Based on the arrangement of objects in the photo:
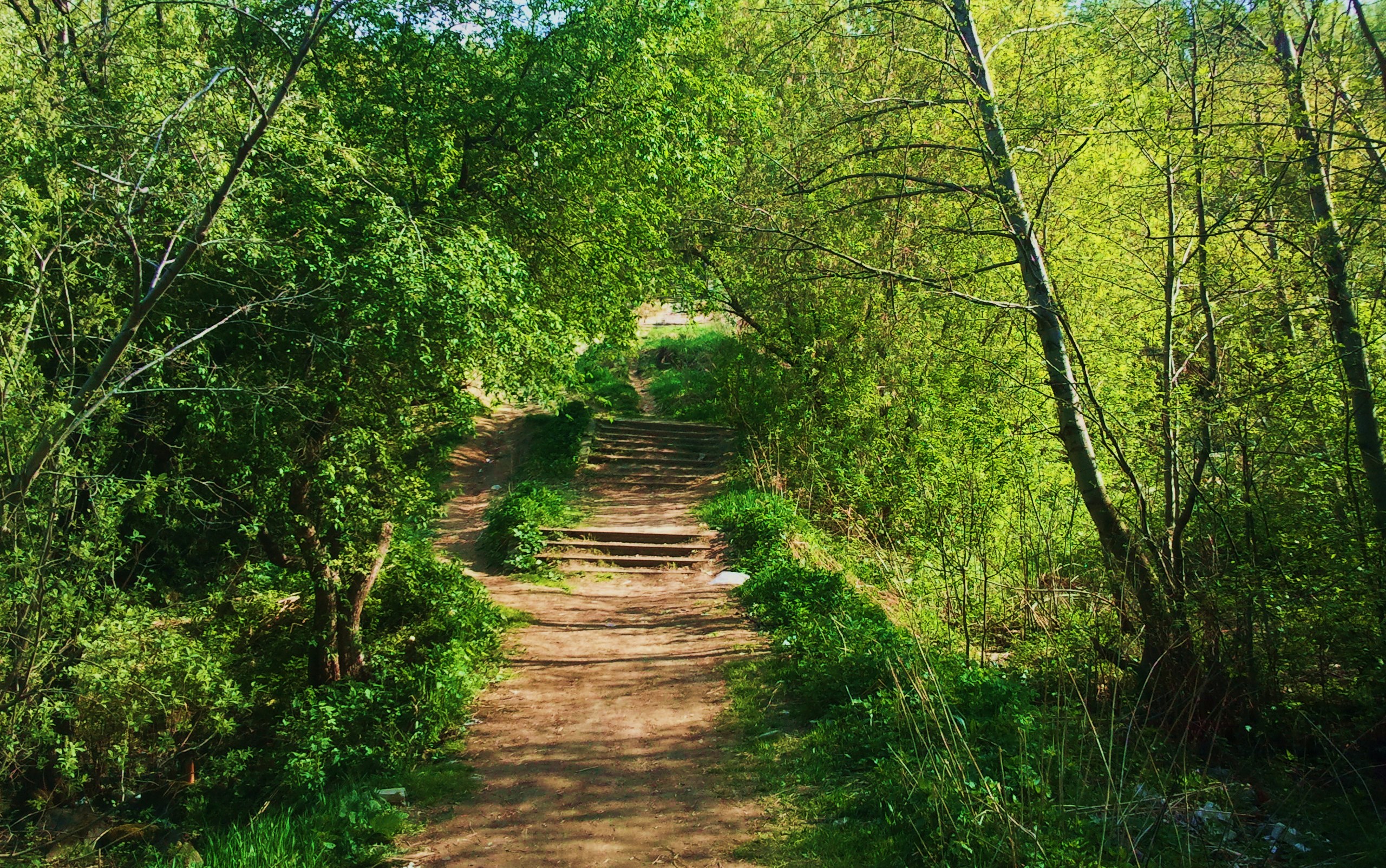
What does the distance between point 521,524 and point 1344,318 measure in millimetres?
10325

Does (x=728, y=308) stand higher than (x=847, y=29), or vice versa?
(x=847, y=29)

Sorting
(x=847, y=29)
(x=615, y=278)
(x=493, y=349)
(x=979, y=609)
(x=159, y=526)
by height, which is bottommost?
(x=979, y=609)

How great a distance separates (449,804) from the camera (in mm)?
5957

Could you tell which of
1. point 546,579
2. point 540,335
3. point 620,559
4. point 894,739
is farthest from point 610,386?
point 894,739

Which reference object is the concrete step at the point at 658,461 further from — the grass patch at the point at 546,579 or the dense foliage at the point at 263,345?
the dense foliage at the point at 263,345

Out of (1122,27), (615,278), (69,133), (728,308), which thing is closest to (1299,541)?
(1122,27)

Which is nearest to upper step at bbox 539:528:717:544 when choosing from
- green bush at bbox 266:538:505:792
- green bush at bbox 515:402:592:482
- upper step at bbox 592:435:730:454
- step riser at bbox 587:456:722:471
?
green bush at bbox 266:538:505:792

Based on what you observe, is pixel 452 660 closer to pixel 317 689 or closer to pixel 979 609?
pixel 317 689

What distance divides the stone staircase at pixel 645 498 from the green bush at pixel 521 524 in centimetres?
25

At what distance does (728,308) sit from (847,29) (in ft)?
20.8

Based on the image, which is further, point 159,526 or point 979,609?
point 979,609

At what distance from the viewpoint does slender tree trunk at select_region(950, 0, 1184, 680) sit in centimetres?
646

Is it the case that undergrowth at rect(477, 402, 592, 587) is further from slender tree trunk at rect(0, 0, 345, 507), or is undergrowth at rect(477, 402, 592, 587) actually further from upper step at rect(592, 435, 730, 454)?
slender tree trunk at rect(0, 0, 345, 507)

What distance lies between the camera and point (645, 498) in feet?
51.2
